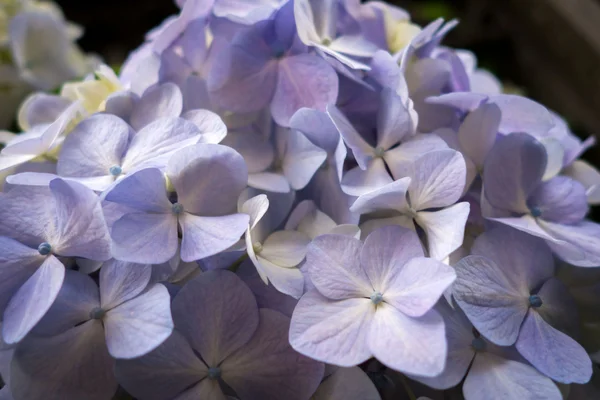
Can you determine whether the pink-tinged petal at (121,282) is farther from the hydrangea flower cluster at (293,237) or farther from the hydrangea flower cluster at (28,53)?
the hydrangea flower cluster at (28,53)

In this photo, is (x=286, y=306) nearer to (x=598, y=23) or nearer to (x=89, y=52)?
(x=598, y=23)

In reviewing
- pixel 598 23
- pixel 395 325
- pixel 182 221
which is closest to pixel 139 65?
pixel 182 221

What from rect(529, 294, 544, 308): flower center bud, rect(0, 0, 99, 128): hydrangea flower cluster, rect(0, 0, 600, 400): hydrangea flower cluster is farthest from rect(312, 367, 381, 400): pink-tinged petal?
rect(0, 0, 99, 128): hydrangea flower cluster

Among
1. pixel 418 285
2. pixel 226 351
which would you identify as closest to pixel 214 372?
pixel 226 351

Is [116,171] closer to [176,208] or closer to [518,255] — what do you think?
[176,208]

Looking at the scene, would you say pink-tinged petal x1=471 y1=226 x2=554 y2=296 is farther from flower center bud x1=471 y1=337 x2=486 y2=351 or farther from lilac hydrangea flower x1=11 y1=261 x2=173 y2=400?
lilac hydrangea flower x1=11 y1=261 x2=173 y2=400

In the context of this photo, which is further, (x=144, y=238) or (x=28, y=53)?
(x=28, y=53)
